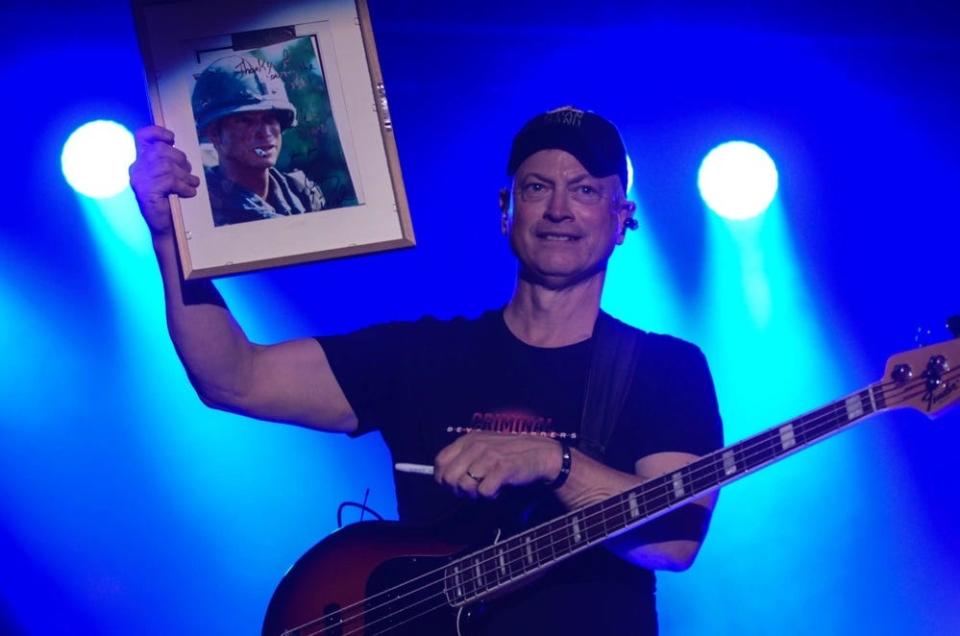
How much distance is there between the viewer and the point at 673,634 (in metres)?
4.43

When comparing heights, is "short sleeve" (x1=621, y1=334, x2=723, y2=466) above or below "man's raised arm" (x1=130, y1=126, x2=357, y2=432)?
below

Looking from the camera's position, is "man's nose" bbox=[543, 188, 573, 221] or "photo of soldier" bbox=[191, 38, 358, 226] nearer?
"photo of soldier" bbox=[191, 38, 358, 226]

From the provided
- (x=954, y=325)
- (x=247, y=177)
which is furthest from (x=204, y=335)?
(x=954, y=325)

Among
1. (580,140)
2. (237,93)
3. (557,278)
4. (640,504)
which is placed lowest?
(640,504)

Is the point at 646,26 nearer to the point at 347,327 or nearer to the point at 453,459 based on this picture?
the point at 347,327

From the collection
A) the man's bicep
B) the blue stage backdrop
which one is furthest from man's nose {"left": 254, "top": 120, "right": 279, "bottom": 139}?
the blue stage backdrop

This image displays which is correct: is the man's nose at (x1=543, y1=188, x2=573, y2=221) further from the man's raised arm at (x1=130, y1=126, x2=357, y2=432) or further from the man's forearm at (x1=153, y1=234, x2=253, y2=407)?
the man's forearm at (x1=153, y1=234, x2=253, y2=407)

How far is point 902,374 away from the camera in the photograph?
8.21 ft

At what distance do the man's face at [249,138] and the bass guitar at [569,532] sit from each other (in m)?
0.94

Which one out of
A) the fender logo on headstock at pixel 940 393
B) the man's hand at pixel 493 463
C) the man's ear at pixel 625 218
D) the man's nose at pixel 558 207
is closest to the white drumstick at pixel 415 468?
the man's hand at pixel 493 463

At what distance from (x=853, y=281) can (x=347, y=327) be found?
7.06 feet

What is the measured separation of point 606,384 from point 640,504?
439 millimetres

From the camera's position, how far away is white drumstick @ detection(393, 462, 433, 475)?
2.81 m

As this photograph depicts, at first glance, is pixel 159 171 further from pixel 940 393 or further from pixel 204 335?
pixel 940 393
